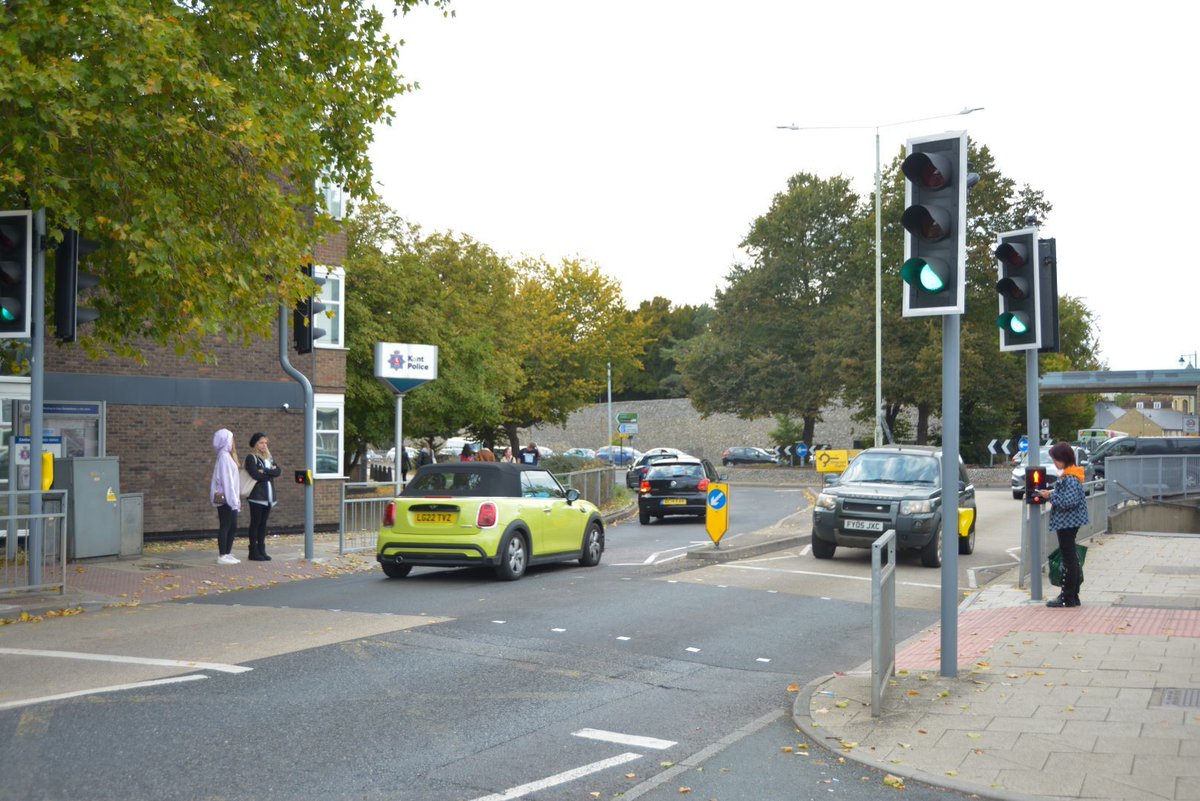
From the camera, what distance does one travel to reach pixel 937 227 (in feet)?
26.1

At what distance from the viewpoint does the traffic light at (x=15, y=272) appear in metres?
11.7

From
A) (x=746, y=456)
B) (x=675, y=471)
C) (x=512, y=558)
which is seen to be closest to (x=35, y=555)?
(x=512, y=558)

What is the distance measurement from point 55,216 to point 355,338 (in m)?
22.3

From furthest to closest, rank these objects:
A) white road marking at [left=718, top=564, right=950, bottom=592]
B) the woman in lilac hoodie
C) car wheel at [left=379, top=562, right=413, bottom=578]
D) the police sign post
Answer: the police sign post, the woman in lilac hoodie, white road marking at [left=718, top=564, right=950, bottom=592], car wheel at [left=379, top=562, right=413, bottom=578]

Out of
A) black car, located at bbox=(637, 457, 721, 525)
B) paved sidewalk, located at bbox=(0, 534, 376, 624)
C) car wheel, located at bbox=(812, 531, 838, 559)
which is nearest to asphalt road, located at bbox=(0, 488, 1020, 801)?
paved sidewalk, located at bbox=(0, 534, 376, 624)

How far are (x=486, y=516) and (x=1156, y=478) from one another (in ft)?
67.5

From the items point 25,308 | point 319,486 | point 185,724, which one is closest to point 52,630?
point 25,308

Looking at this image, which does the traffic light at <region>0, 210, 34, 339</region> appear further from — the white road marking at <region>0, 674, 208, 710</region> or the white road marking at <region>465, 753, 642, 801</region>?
the white road marking at <region>465, 753, 642, 801</region>

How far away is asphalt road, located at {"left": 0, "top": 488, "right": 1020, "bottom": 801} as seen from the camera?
5.98 meters

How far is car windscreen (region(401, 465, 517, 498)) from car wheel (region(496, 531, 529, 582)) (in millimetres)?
581

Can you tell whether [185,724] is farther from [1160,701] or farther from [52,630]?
[1160,701]

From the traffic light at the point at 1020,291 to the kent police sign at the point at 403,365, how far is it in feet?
35.5

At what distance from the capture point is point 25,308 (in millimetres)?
11742

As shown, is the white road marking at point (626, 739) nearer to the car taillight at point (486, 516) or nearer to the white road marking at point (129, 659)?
the white road marking at point (129, 659)
